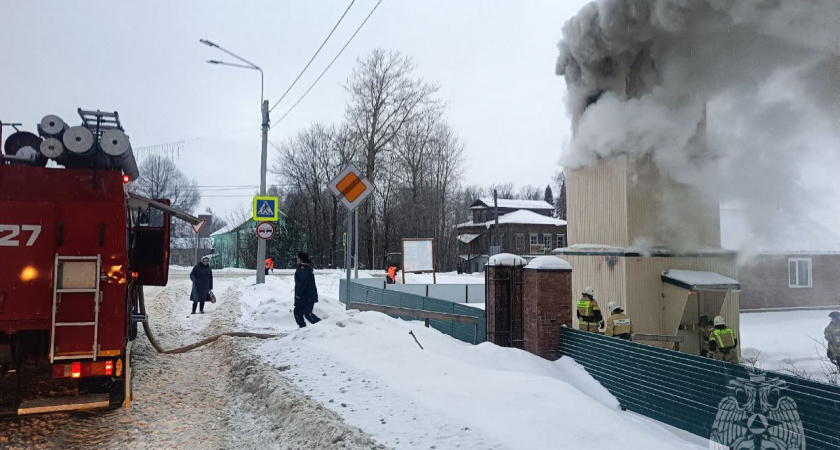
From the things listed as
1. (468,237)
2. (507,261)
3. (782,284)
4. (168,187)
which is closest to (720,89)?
(507,261)

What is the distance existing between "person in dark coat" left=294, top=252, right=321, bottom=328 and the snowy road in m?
2.10

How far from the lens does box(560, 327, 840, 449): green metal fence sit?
4434mm

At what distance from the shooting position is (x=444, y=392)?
551 cm

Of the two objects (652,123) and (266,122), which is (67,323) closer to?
(652,123)

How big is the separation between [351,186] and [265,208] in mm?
8568

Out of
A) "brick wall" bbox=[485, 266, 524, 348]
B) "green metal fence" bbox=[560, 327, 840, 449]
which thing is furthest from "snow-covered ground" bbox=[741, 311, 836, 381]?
"brick wall" bbox=[485, 266, 524, 348]

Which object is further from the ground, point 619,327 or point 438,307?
point 438,307

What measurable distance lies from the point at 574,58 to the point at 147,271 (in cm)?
1084

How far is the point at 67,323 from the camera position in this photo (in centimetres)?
518

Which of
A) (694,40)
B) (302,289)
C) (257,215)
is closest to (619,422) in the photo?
(302,289)

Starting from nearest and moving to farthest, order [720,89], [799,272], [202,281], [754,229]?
[720,89], [754,229], [202,281], [799,272]

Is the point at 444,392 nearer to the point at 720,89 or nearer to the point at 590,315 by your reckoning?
the point at 590,315

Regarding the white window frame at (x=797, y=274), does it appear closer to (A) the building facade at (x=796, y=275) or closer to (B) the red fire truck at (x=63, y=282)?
(A) the building facade at (x=796, y=275)

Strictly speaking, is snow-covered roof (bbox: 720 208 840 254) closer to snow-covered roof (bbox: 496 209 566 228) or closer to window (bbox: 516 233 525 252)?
snow-covered roof (bbox: 496 209 566 228)
